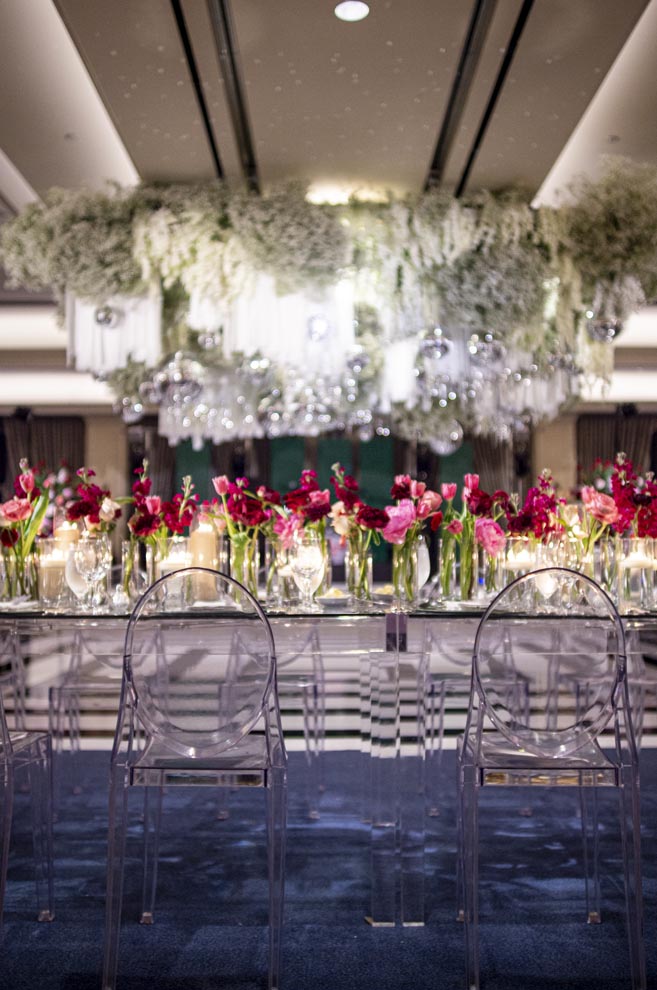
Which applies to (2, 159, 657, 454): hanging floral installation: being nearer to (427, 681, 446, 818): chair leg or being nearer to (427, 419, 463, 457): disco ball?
(427, 419, 463, 457): disco ball

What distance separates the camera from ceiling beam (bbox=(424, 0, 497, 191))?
3619 mm

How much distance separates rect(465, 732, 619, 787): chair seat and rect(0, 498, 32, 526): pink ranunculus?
1.74 m

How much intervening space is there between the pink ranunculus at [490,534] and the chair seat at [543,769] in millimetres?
859

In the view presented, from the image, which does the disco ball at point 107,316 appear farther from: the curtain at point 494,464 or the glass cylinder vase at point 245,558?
the curtain at point 494,464

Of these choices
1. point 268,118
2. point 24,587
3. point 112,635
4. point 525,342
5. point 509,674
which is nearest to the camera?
point 509,674

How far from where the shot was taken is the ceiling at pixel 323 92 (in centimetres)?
362

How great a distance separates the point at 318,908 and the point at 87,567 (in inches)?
47.9

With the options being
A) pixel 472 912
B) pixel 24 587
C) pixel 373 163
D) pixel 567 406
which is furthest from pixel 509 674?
pixel 567 406

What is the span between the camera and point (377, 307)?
5.89m

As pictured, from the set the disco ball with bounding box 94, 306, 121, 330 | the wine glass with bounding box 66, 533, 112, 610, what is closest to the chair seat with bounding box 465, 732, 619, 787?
the wine glass with bounding box 66, 533, 112, 610

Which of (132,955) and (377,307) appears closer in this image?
(132,955)

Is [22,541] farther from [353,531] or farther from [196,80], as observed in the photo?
[196,80]

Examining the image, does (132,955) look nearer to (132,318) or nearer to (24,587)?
(24,587)

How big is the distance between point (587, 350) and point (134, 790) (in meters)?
4.42
